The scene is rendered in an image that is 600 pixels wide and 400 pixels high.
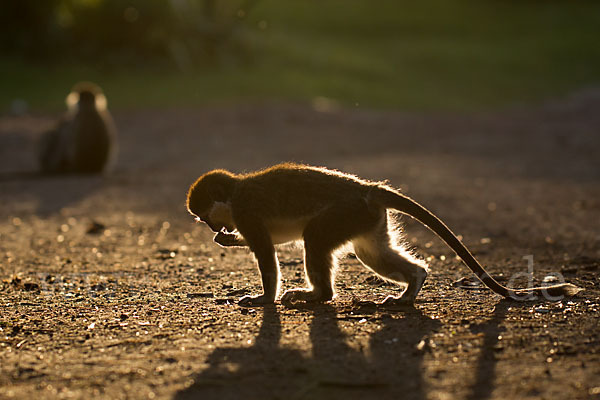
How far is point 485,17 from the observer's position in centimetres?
4869

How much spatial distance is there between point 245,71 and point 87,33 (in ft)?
20.9

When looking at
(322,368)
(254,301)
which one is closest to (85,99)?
(254,301)

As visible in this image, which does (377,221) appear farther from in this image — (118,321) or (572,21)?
(572,21)

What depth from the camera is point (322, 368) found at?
414cm

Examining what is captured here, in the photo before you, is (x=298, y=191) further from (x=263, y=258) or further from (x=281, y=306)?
(x=281, y=306)

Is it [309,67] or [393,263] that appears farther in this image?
[309,67]

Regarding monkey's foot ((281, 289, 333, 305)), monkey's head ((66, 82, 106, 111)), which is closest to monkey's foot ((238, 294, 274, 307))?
monkey's foot ((281, 289, 333, 305))

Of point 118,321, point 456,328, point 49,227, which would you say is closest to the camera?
point 456,328

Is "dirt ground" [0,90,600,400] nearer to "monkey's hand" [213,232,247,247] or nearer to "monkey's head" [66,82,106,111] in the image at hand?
"monkey's hand" [213,232,247,247]

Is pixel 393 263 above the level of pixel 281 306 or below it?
above

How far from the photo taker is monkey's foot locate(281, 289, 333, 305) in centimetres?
548

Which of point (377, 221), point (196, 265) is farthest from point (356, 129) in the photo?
point (377, 221)

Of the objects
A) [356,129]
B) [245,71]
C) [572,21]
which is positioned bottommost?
[356,129]

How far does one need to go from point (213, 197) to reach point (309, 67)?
23933 mm
